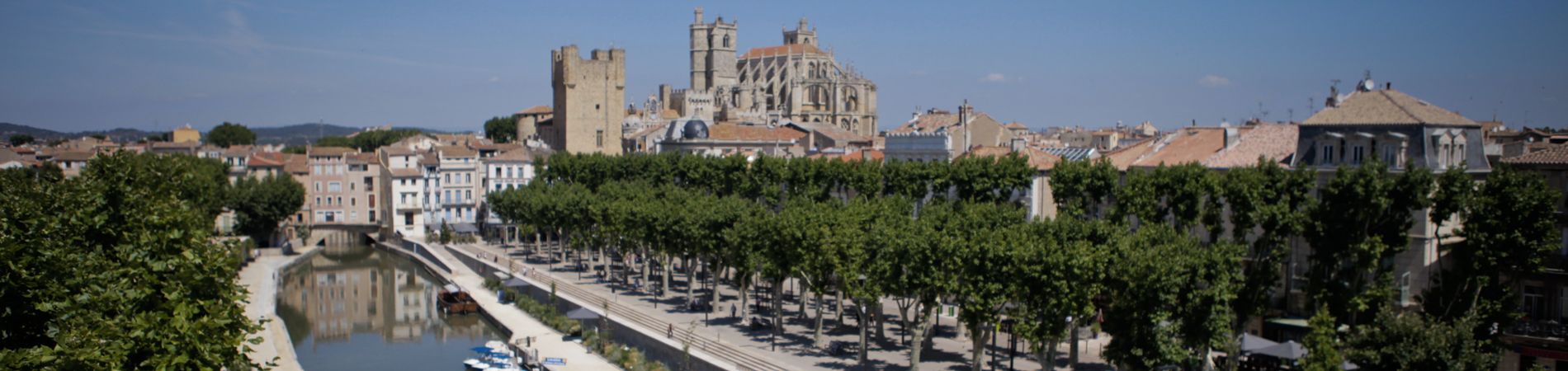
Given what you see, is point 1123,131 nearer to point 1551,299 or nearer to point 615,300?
point 615,300

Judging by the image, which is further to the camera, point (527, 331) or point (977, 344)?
point (527, 331)

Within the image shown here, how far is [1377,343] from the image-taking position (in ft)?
81.7

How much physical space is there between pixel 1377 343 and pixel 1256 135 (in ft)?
51.6

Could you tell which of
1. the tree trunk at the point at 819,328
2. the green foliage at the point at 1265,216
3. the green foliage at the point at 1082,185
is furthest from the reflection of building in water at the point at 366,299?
the green foliage at the point at 1265,216

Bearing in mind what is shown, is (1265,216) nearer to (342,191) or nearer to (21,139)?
(342,191)

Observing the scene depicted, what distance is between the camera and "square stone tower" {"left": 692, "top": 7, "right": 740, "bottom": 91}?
443ft

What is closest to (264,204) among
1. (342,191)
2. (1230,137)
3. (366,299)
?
(342,191)

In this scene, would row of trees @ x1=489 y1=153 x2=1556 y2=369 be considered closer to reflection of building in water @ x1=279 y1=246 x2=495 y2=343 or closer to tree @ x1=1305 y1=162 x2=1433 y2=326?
tree @ x1=1305 y1=162 x2=1433 y2=326

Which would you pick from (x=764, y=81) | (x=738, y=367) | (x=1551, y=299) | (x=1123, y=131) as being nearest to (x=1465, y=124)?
(x=1551, y=299)

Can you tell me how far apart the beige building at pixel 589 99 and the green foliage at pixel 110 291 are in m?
65.5

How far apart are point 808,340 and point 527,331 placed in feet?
41.8

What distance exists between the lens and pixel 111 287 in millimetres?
21141

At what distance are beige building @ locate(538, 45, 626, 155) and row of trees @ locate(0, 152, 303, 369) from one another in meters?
63.9

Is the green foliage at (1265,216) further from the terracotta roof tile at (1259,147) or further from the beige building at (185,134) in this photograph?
A: the beige building at (185,134)
